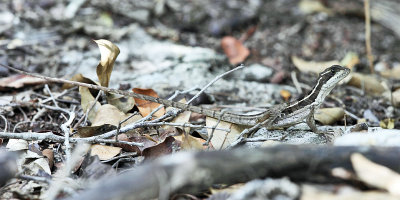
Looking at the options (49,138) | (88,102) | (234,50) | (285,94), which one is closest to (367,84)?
(285,94)

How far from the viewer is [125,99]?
409cm

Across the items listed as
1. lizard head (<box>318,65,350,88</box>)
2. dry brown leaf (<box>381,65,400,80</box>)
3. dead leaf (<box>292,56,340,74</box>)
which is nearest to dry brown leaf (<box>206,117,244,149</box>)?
lizard head (<box>318,65,350,88</box>)

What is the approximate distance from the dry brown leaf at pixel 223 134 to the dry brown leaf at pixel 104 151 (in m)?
0.83

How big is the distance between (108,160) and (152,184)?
1.22 meters

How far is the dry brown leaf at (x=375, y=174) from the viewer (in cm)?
209

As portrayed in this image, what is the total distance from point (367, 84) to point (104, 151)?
378 cm

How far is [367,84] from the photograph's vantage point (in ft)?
17.6

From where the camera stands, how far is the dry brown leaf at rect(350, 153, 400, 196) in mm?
2094

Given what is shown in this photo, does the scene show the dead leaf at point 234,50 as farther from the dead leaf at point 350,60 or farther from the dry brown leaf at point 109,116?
the dry brown leaf at point 109,116

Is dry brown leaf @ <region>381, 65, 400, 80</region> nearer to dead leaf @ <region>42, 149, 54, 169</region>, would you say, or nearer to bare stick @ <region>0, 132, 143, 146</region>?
bare stick @ <region>0, 132, 143, 146</region>

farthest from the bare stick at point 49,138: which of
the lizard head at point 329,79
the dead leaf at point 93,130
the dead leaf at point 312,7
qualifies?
the dead leaf at point 312,7

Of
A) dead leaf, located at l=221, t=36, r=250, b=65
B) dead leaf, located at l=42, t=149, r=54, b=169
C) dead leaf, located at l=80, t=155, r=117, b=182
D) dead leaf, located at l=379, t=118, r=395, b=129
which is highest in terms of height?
dead leaf, located at l=221, t=36, r=250, b=65

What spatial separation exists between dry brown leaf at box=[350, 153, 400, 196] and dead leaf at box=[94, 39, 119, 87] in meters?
2.47

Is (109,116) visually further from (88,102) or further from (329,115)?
(329,115)
